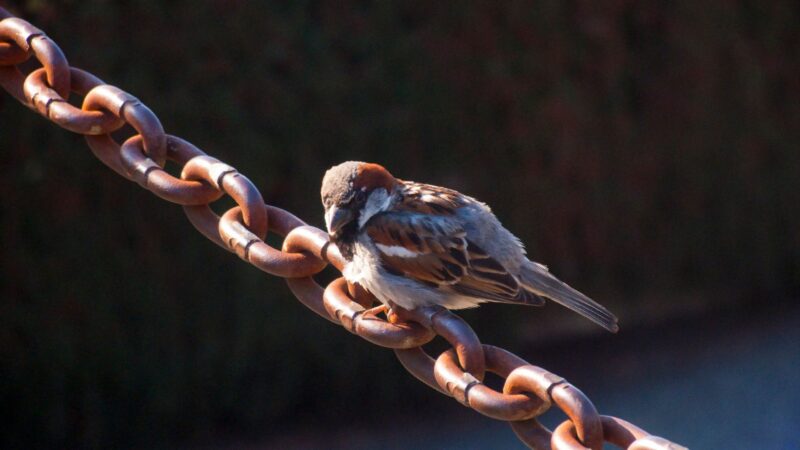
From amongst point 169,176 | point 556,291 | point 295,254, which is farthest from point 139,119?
point 556,291

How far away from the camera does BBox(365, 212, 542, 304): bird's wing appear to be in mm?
3189

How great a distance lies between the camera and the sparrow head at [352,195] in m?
3.12

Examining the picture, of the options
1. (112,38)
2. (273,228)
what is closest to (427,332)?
(273,228)

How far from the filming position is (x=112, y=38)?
4.82 metres

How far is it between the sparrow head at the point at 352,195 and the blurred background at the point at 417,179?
1902 mm

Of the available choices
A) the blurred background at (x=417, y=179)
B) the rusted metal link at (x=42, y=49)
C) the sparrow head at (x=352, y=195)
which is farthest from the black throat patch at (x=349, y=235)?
the blurred background at (x=417, y=179)

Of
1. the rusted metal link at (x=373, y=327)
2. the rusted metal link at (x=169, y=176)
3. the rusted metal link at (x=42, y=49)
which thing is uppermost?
the rusted metal link at (x=42, y=49)

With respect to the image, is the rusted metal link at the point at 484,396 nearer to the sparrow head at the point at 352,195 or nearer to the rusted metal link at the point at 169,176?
the rusted metal link at the point at 169,176

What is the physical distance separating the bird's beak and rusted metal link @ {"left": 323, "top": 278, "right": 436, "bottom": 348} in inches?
30.8

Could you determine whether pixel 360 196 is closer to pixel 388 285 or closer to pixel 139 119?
pixel 388 285

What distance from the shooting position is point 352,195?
3148 millimetres

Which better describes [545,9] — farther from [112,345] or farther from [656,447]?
[656,447]

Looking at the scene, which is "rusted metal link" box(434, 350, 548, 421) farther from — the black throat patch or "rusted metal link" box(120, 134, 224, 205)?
the black throat patch

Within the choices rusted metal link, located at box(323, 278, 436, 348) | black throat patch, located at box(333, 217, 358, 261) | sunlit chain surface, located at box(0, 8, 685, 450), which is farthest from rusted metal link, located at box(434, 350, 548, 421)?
black throat patch, located at box(333, 217, 358, 261)
